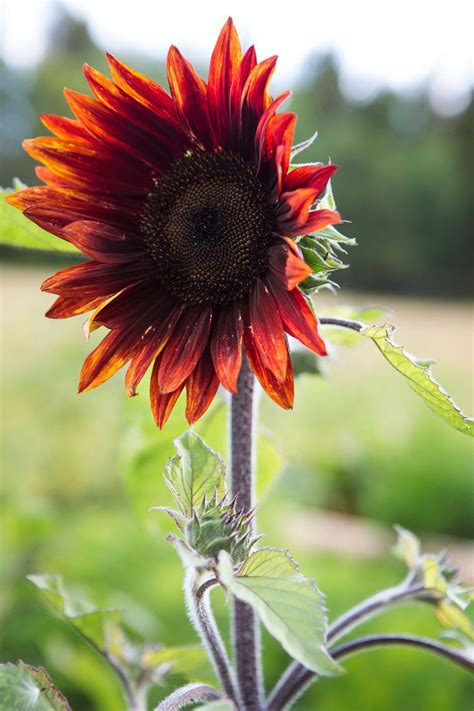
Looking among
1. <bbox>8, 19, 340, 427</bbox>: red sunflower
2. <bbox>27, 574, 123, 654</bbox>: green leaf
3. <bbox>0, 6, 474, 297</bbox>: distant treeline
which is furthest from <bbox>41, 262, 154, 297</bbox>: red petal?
<bbox>0, 6, 474, 297</bbox>: distant treeline

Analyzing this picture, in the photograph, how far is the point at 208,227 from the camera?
0.50 m

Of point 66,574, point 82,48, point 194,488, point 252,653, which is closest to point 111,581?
point 66,574

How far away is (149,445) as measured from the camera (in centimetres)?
71

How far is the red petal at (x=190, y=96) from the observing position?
17.8 inches

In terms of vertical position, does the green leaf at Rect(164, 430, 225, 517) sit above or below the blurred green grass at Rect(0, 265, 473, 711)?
above

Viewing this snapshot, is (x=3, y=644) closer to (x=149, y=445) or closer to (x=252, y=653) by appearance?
(x=149, y=445)

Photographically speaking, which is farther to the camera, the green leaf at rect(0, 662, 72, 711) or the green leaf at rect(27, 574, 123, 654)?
the green leaf at rect(27, 574, 123, 654)

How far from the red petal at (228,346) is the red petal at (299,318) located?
0.03 meters

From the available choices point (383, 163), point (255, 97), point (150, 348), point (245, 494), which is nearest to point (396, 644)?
point (245, 494)

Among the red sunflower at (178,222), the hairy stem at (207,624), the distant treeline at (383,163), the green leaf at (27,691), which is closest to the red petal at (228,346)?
the red sunflower at (178,222)

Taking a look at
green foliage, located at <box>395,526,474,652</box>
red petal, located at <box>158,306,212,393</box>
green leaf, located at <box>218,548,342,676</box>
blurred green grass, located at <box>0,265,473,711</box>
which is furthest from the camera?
blurred green grass, located at <box>0,265,473,711</box>

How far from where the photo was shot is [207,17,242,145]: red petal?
43 cm

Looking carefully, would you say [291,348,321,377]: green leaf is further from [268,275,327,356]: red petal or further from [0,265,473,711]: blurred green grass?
[268,275,327,356]: red petal

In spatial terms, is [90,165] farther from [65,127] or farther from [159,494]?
[159,494]
